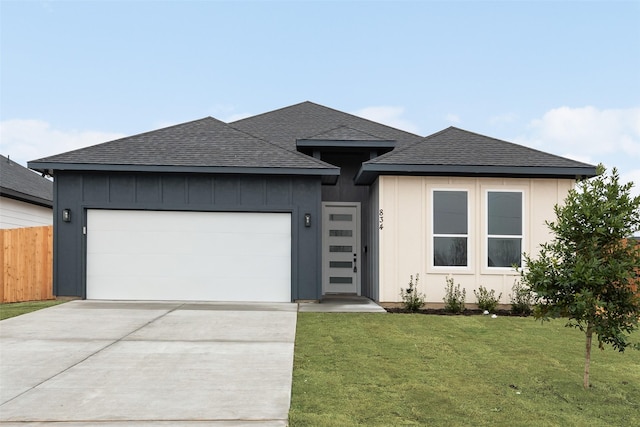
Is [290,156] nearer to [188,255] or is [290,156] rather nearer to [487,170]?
[188,255]

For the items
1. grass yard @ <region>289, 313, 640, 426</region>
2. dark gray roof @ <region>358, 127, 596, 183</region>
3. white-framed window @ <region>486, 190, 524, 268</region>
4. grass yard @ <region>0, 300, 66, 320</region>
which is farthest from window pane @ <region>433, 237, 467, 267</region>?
grass yard @ <region>0, 300, 66, 320</region>

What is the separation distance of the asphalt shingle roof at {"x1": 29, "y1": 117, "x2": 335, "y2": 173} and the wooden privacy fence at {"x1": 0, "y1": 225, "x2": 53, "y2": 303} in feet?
8.04

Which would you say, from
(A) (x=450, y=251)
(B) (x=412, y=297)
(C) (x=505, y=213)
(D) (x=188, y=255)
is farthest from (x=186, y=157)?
(C) (x=505, y=213)

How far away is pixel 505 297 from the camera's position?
10766mm

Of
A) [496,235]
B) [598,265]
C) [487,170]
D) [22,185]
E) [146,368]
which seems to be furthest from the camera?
[22,185]

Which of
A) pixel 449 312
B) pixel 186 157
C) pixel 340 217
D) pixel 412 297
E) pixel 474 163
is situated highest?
pixel 186 157

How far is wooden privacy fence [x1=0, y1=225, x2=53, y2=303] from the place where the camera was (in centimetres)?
1214

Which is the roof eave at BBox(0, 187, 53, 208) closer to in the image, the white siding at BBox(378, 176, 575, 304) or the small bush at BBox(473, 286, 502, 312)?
A: the white siding at BBox(378, 176, 575, 304)

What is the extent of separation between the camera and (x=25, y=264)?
1223 centimetres

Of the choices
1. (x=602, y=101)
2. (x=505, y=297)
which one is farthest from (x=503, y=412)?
(x=602, y=101)

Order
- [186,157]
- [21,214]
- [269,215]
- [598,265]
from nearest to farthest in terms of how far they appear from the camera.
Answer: [598,265], [186,157], [269,215], [21,214]

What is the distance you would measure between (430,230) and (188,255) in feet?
18.3

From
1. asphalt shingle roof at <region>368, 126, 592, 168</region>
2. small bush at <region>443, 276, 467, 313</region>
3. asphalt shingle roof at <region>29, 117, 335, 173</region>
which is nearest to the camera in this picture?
small bush at <region>443, 276, 467, 313</region>

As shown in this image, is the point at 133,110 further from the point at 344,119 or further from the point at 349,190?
the point at 349,190
